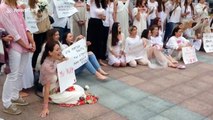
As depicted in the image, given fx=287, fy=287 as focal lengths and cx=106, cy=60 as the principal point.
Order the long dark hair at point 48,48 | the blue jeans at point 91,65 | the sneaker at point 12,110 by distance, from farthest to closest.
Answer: the blue jeans at point 91,65 → the long dark hair at point 48,48 → the sneaker at point 12,110

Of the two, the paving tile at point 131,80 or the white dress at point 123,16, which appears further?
the white dress at point 123,16

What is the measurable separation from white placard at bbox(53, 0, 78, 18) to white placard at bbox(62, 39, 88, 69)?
31.7 inches

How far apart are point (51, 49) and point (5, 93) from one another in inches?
29.6

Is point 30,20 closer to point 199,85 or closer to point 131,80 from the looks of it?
point 131,80

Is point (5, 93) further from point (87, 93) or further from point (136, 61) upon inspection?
point (136, 61)

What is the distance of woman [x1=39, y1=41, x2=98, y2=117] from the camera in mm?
3533

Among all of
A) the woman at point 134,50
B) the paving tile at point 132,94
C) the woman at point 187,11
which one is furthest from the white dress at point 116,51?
the woman at point 187,11

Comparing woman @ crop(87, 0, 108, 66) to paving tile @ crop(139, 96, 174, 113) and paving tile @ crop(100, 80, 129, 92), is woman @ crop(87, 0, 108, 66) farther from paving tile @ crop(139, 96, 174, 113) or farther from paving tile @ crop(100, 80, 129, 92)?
paving tile @ crop(139, 96, 174, 113)

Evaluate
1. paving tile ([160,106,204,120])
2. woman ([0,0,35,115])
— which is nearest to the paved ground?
paving tile ([160,106,204,120])

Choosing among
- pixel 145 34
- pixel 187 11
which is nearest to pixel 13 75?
pixel 145 34

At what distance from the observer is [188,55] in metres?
5.86

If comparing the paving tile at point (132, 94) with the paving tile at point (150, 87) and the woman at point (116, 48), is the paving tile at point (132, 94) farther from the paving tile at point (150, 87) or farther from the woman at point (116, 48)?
the woman at point (116, 48)

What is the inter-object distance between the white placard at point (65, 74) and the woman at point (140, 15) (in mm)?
2591

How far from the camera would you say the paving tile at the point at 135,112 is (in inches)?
138
